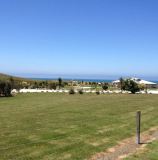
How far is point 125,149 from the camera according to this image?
618 cm

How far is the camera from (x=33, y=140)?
7.62 m

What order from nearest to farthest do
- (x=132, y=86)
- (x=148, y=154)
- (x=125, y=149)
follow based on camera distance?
(x=148, y=154) → (x=125, y=149) → (x=132, y=86)

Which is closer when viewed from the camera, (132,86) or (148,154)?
(148,154)

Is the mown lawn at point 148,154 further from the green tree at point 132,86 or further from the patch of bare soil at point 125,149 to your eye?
the green tree at point 132,86

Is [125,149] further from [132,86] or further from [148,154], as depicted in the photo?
[132,86]

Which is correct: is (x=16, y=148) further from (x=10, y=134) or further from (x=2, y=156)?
(x=10, y=134)

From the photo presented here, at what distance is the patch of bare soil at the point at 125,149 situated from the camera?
18.4ft

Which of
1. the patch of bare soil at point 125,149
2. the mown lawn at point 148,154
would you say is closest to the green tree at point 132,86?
the patch of bare soil at point 125,149

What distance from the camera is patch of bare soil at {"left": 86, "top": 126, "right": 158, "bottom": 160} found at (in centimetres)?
561

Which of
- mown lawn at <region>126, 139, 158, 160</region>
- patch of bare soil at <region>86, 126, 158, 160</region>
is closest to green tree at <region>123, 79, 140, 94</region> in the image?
patch of bare soil at <region>86, 126, 158, 160</region>

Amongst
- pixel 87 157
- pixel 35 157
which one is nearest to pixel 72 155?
pixel 87 157

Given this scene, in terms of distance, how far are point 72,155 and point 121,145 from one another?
207cm

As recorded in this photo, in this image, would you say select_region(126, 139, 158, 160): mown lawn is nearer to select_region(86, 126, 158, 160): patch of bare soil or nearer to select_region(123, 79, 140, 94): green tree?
select_region(86, 126, 158, 160): patch of bare soil

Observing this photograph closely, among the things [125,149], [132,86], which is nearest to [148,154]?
[125,149]
